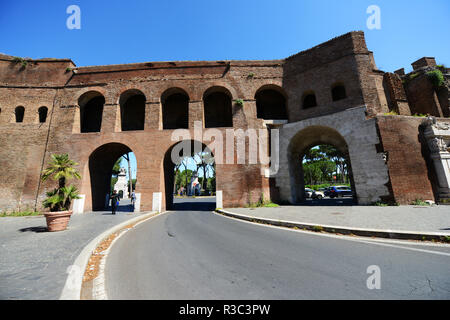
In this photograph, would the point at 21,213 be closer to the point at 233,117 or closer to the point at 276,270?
the point at 233,117

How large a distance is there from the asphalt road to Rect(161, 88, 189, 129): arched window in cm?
1312

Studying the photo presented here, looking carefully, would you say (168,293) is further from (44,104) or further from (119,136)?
(44,104)

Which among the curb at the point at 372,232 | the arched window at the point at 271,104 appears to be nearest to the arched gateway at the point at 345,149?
the arched window at the point at 271,104

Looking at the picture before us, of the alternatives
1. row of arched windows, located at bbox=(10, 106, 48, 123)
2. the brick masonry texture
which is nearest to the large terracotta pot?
the brick masonry texture

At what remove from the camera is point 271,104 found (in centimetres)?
1667

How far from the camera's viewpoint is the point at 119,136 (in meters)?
13.8

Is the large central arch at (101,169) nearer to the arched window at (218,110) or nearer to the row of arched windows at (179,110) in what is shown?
the row of arched windows at (179,110)

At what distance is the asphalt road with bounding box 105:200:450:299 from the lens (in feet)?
7.83

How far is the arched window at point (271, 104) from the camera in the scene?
16.5 meters

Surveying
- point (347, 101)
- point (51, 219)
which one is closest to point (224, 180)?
point (51, 219)

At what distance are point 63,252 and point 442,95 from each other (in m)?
23.3

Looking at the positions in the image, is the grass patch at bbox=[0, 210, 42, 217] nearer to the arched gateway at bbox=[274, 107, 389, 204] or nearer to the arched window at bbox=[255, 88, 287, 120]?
the arched gateway at bbox=[274, 107, 389, 204]

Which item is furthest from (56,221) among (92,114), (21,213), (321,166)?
(321,166)

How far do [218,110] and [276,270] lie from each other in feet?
49.8
